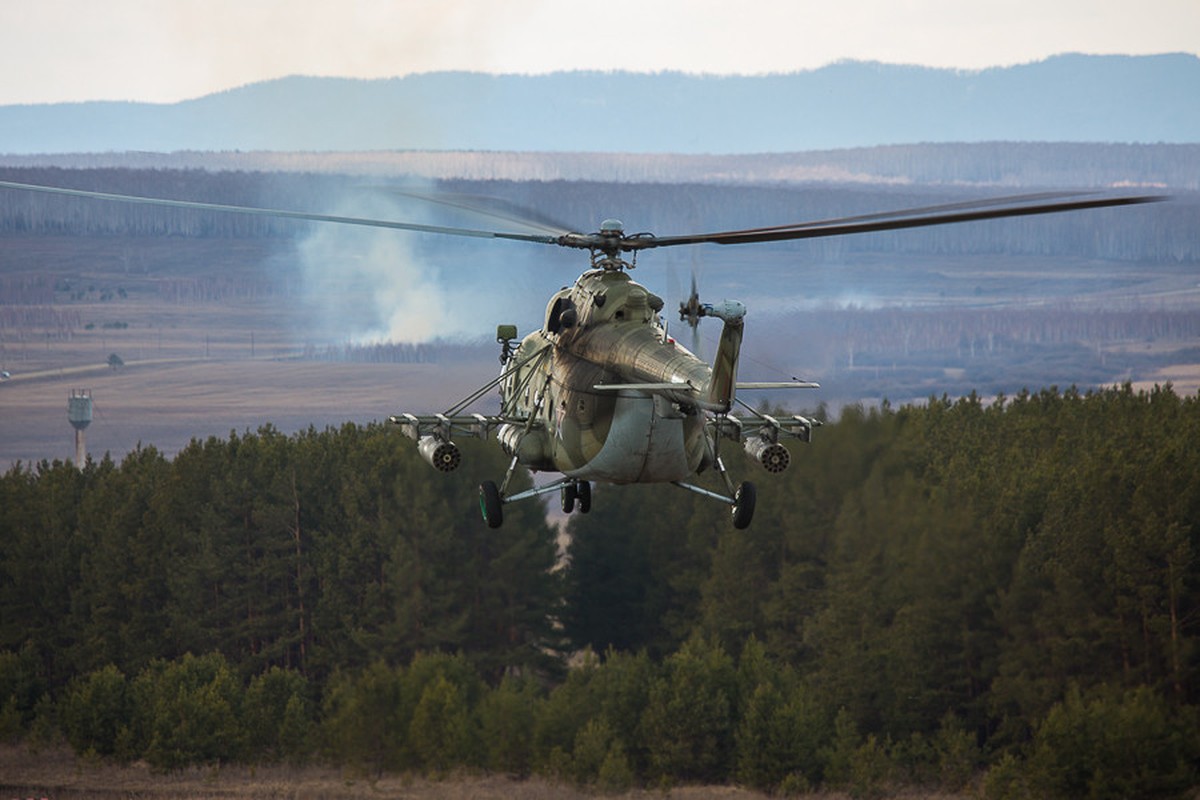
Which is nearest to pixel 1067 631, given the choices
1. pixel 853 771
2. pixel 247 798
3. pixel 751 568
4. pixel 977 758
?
pixel 977 758

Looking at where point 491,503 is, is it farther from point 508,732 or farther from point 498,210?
point 508,732

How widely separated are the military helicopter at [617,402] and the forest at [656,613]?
3124 inches

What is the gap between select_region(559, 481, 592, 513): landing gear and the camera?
51906mm

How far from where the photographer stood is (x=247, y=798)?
472ft

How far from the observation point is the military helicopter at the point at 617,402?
42688mm

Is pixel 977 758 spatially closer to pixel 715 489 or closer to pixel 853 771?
pixel 853 771

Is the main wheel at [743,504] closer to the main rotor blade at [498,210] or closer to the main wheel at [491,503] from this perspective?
the main wheel at [491,503]

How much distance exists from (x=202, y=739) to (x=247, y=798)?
11107 millimetres

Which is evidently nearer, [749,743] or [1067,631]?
[1067,631]

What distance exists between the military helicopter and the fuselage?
3cm

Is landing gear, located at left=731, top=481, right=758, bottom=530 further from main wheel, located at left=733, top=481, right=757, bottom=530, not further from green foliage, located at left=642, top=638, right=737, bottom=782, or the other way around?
green foliage, located at left=642, top=638, right=737, bottom=782

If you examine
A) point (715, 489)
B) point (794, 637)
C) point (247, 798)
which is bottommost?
point (247, 798)

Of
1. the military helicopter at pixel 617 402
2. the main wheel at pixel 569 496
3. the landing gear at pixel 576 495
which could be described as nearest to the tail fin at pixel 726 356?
the military helicopter at pixel 617 402

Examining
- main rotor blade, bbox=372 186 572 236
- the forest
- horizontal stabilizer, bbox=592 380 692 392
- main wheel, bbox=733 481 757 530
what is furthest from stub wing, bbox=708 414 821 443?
the forest
